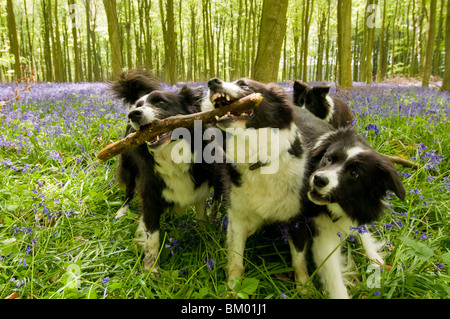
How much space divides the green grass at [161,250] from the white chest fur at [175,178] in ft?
1.01

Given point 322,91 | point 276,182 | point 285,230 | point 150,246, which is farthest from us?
point 322,91

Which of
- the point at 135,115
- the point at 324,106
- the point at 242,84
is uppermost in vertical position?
the point at 242,84

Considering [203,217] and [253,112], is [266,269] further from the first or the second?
[253,112]

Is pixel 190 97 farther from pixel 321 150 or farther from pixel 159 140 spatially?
pixel 321 150

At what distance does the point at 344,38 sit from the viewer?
357 inches

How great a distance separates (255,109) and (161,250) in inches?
57.2

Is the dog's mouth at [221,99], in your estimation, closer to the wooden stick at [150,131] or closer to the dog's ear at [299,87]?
the wooden stick at [150,131]

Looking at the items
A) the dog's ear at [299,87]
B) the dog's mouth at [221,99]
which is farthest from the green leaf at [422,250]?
the dog's ear at [299,87]

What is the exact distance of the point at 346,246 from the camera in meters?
2.78

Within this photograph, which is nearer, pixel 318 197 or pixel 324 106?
pixel 318 197

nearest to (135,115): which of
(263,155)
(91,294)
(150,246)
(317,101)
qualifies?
(263,155)

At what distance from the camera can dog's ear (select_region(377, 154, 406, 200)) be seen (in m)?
2.09

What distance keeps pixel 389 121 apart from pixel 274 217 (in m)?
3.38

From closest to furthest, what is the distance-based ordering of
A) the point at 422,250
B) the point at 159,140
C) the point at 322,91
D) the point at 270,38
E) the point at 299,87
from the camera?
the point at 422,250
the point at 159,140
the point at 322,91
the point at 299,87
the point at 270,38
